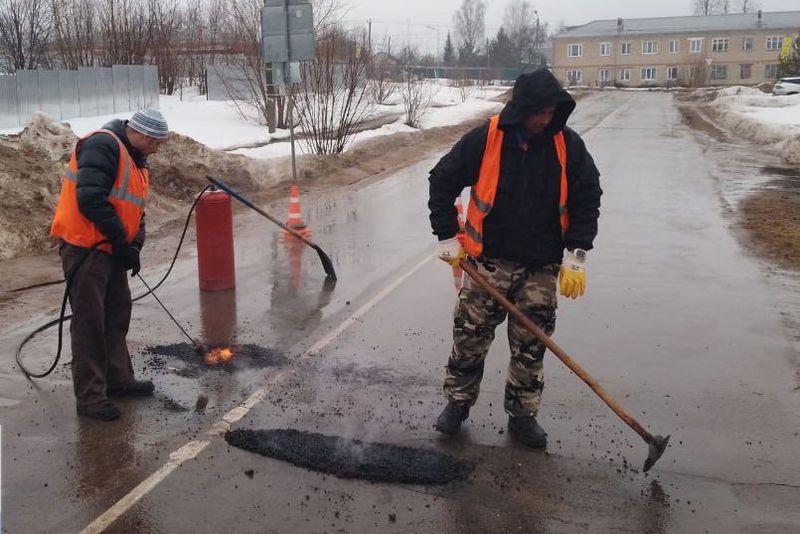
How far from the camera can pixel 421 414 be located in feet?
16.4

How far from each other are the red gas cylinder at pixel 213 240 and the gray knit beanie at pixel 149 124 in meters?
3.01

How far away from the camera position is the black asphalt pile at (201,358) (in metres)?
5.81

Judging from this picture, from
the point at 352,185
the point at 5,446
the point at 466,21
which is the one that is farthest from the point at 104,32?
the point at 466,21

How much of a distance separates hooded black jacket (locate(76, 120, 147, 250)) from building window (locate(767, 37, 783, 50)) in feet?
313

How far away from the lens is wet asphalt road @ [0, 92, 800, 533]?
12.7 ft

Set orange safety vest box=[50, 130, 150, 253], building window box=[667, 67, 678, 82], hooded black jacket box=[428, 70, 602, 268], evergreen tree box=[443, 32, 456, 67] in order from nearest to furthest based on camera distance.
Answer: hooded black jacket box=[428, 70, 602, 268] → orange safety vest box=[50, 130, 150, 253] → building window box=[667, 67, 678, 82] → evergreen tree box=[443, 32, 456, 67]

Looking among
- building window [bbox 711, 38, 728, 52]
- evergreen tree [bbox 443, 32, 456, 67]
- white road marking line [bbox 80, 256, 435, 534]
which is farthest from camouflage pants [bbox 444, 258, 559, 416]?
evergreen tree [bbox 443, 32, 456, 67]

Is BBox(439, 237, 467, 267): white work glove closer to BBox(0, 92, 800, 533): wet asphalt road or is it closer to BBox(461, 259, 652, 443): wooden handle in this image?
BBox(461, 259, 652, 443): wooden handle

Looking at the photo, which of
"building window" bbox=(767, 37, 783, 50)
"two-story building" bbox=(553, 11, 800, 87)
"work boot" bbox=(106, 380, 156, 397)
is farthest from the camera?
"two-story building" bbox=(553, 11, 800, 87)

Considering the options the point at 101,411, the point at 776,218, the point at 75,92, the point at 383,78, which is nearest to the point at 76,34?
the point at 75,92

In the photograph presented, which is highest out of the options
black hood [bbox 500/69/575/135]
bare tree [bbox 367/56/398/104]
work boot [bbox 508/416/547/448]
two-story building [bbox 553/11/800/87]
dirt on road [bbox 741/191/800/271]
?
two-story building [bbox 553/11/800/87]

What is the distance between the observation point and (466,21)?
4596 inches

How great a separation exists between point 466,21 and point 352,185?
107 metres

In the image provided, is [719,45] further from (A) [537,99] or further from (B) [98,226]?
(B) [98,226]
